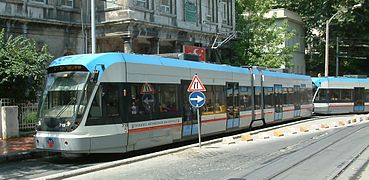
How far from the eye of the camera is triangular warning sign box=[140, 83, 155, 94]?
14.8 m

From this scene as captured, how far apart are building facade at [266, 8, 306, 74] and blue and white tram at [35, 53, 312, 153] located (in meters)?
30.2

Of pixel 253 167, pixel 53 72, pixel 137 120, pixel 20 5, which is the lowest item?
pixel 253 167

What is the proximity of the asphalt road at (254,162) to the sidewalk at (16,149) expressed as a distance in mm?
3921

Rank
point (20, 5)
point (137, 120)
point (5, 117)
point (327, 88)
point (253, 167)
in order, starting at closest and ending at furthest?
point (253, 167)
point (137, 120)
point (5, 117)
point (20, 5)
point (327, 88)

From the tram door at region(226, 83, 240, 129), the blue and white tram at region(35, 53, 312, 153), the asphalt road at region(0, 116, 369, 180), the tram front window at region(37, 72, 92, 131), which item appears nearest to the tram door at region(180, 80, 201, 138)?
the blue and white tram at region(35, 53, 312, 153)

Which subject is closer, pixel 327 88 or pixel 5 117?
pixel 5 117

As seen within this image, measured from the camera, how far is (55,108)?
1328 cm

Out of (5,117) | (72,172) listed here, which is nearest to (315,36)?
(5,117)

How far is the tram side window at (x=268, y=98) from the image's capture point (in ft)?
85.0

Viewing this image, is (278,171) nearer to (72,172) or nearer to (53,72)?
(72,172)

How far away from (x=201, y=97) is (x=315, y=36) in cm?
4099

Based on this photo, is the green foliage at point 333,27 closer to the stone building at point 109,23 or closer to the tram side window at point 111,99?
the stone building at point 109,23

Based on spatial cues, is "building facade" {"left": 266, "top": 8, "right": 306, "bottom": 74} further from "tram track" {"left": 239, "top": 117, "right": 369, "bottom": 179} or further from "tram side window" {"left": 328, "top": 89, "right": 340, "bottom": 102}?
"tram track" {"left": 239, "top": 117, "right": 369, "bottom": 179}

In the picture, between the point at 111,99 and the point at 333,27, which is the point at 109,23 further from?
the point at 333,27
